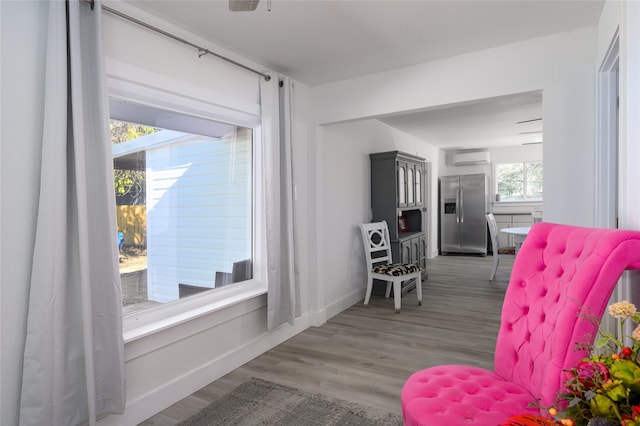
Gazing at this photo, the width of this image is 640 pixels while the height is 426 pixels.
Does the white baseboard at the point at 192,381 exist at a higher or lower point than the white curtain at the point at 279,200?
lower

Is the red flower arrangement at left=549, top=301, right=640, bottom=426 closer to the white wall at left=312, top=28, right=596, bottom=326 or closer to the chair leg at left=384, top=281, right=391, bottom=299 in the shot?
the white wall at left=312, top=28, right=596, bottom=326

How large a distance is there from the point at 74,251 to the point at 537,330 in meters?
2.13

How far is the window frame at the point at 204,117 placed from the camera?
2.20 metres

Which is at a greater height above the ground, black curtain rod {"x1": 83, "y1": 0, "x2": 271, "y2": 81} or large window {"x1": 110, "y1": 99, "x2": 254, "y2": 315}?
black curtain rod {"x1": 83, "y1": 0, "x2": 271, "y2": 81}

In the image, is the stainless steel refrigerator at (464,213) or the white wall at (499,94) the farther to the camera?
the stainless steel refrigerator at (464,213)

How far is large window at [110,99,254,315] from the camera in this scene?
232 cm

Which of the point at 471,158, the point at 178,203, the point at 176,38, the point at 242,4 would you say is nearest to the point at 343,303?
the point at 178,203

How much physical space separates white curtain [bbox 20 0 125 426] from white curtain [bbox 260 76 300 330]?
1313 mm

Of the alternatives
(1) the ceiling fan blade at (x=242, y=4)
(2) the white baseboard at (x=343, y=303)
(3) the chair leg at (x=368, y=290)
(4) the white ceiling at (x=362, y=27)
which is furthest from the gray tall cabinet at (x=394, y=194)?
(1) the ceiling fan blade at (x=242, y=4)

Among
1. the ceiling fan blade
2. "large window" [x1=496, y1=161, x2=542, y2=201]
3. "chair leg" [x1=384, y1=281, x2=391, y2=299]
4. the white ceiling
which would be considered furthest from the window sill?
"large window" [x1=496, y1=161, x2=542, y2=201]

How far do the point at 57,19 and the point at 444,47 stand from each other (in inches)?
97.9

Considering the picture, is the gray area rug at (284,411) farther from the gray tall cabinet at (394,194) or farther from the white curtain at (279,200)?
the gray tall cabinet at (394,194)

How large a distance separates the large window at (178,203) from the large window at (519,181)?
7.26 meters

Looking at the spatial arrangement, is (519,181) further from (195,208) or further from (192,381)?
(192,381)
